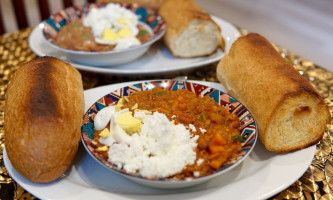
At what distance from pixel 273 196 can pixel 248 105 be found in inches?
19.2

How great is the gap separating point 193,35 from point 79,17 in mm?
1060

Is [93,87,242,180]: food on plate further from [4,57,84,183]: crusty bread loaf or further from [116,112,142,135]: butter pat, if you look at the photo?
[4,57,84,183]: crusty bread loaf

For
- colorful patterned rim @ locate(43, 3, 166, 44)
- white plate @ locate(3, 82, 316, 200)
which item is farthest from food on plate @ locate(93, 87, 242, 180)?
colorful patterned rim @ locate(43, 3, 166, 44)

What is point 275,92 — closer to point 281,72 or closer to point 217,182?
point 281,72

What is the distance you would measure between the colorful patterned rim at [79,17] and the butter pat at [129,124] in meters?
1.38

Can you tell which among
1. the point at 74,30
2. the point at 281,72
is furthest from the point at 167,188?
the point at 74,30

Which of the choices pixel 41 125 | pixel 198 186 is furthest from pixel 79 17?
pixel 198 186

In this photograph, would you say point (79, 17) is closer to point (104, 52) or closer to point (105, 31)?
point (105, 31)

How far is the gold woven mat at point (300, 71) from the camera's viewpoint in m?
1.57

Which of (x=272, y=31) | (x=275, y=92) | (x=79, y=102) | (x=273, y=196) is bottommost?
(x=272, y=31)

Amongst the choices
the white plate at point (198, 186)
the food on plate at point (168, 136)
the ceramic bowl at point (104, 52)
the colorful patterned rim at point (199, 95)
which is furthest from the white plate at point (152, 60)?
the white plate at point (198, 186)

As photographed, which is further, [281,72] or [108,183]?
[281,72]

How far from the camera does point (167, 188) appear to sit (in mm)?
1470

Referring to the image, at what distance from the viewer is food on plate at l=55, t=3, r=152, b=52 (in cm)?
259
